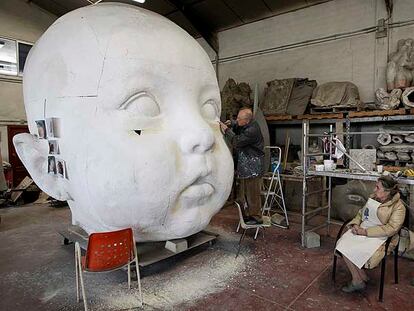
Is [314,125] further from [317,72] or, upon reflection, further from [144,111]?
[144,111]

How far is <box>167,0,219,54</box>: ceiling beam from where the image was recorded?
7352 mm

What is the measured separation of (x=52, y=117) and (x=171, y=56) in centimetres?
121

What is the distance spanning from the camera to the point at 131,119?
2.50 m

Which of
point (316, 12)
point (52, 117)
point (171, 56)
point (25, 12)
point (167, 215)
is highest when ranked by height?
point (25, 12)

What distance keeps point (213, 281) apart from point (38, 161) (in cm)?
212

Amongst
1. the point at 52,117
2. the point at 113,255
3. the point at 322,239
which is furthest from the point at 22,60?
the point at 322,239

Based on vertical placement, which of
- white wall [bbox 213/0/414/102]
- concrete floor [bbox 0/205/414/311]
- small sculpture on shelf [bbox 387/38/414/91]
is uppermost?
white wall [bbox 213/0/414/102]

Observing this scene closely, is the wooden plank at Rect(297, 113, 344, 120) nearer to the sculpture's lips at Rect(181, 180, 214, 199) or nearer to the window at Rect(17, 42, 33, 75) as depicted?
the sculpture's lips at Rect(181, 180, 214, 199)

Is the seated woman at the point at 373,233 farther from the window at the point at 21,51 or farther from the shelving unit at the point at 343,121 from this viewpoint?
the window at the point at 21,51

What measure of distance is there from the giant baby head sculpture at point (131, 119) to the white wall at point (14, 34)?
5.49 meters

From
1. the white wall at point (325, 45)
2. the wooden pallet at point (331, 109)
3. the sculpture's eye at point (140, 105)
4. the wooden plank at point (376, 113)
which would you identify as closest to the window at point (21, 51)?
the white wall at point (325, 45)

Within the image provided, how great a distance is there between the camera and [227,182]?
9.86 feet

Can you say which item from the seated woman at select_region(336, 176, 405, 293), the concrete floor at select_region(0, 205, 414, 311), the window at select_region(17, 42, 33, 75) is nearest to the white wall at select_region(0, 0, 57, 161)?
the window at select_region(17, 42, 33, 75)

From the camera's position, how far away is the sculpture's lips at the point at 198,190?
2.73 metres
